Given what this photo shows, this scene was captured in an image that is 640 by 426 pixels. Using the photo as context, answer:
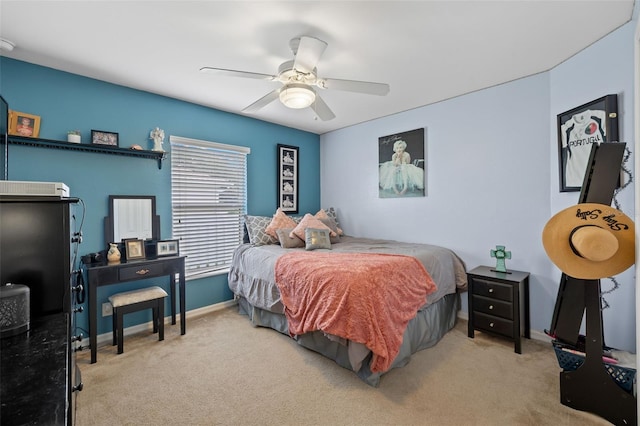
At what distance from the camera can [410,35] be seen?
6.56 ft

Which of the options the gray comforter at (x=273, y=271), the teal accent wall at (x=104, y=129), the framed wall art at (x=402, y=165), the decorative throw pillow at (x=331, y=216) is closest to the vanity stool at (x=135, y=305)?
the teal accent wall at (x=104, y=129)

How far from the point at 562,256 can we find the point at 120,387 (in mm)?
3021

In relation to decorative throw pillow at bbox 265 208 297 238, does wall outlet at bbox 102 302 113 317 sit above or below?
below

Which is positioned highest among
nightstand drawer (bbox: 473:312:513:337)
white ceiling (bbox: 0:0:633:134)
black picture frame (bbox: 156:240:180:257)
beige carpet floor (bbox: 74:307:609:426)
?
white ceiling (bbox: 0:0:633:134)

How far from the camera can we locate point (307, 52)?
5.94 feet

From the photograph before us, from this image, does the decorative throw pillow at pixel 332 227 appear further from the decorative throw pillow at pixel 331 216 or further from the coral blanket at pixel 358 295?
the coral blanket at pixel 358 295

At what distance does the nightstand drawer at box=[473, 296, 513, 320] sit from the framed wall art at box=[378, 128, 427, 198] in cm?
139

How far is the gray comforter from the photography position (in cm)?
270

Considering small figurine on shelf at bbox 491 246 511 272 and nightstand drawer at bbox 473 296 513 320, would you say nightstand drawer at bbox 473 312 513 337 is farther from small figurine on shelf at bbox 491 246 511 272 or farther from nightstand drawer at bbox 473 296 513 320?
small figurine on shelf at bbox 491 246 511 272

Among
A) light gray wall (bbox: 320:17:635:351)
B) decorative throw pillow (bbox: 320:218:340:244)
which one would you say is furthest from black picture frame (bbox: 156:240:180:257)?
light gray wall (bbox: 320:17:635:351)

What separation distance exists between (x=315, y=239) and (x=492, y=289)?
1.85 m

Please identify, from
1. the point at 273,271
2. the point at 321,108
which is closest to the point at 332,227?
the point at 273,271

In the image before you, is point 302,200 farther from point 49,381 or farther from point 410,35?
point 49,381

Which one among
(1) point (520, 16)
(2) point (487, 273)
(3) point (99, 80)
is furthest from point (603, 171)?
(3) point (99, 80)
